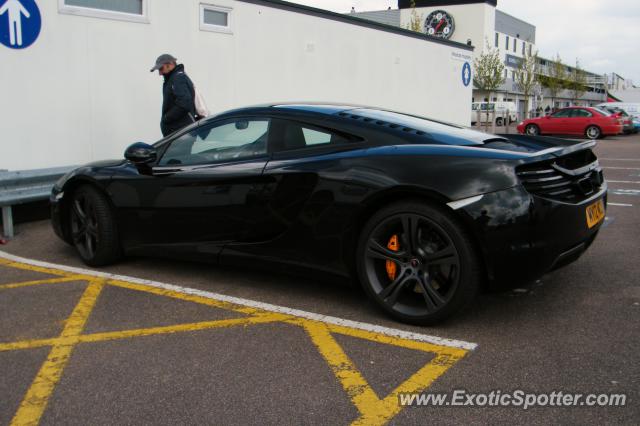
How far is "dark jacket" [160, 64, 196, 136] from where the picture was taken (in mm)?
6852

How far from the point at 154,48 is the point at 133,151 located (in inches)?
202

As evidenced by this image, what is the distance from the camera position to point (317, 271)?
3.74 meters

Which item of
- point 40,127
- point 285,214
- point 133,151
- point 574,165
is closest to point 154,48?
point 40,127

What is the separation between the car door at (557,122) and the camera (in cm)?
2533

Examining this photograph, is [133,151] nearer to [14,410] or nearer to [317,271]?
[317,271]

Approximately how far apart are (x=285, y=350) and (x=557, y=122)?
25.0 meters

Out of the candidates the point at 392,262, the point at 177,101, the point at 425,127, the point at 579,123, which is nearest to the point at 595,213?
the point at 425,127

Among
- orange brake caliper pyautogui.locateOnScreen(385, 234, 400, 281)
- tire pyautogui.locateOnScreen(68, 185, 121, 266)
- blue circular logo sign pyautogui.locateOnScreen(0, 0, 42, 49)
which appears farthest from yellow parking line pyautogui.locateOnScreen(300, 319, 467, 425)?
blue circular logo sign pyautogui.locateOnScreen(0, 0, 42, 49)

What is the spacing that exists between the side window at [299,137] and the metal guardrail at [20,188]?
3.55 meters

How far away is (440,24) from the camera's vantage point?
61.6m

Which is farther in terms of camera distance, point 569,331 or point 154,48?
point 154,48

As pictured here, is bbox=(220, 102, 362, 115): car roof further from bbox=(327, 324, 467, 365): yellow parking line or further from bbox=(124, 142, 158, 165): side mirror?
bbox=(327, 324, 467, 365): yellow parking line

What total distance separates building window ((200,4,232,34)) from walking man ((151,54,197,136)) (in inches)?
118

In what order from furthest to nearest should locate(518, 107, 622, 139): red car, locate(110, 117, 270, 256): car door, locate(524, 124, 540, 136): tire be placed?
1. locate(524, 124, 540, 136): tire
2. locate(518, 107, 622, 139): red car
3. locate(110, 117, 270, 256): car door
